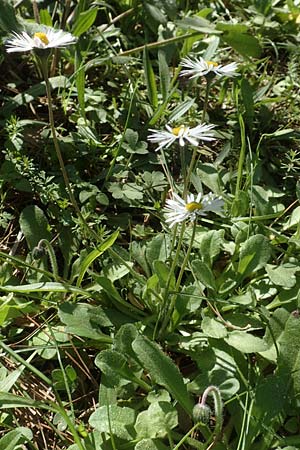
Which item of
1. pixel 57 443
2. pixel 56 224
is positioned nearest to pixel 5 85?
pixel 56 224

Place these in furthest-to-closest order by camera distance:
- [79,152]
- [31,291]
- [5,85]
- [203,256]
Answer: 1. [5,85]
2. [79,152]
3. [203,256]
4. [31,291]

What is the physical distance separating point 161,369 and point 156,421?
124mm

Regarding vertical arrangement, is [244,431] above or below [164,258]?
below

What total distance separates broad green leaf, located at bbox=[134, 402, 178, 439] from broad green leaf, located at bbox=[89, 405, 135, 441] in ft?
0.07

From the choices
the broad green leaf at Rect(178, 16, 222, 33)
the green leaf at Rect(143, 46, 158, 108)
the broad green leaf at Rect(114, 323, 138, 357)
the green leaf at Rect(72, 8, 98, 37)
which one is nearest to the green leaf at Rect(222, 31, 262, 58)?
the broad green leaf at Rect(178, 16, 222, 33)

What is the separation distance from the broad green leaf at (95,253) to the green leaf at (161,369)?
29 centimetres

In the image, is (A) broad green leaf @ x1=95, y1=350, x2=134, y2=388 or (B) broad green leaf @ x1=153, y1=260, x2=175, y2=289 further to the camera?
(B) broad green leaf @ x1=153, y1=260, x2=175, y2=289

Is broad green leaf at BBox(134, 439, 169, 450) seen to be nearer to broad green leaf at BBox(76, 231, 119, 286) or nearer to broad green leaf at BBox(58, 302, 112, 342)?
broad green leaf at BBox(58, 302, 112, 342)

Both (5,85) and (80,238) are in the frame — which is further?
(5,85)

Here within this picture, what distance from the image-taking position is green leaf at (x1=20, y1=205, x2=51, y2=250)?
2.13m

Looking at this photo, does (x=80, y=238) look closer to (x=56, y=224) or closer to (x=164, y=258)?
(x=56, y=224)

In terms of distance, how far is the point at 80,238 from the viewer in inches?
83.8

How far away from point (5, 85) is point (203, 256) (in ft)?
3.65

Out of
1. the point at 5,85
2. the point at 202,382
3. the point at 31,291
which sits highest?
the point at 5,85
